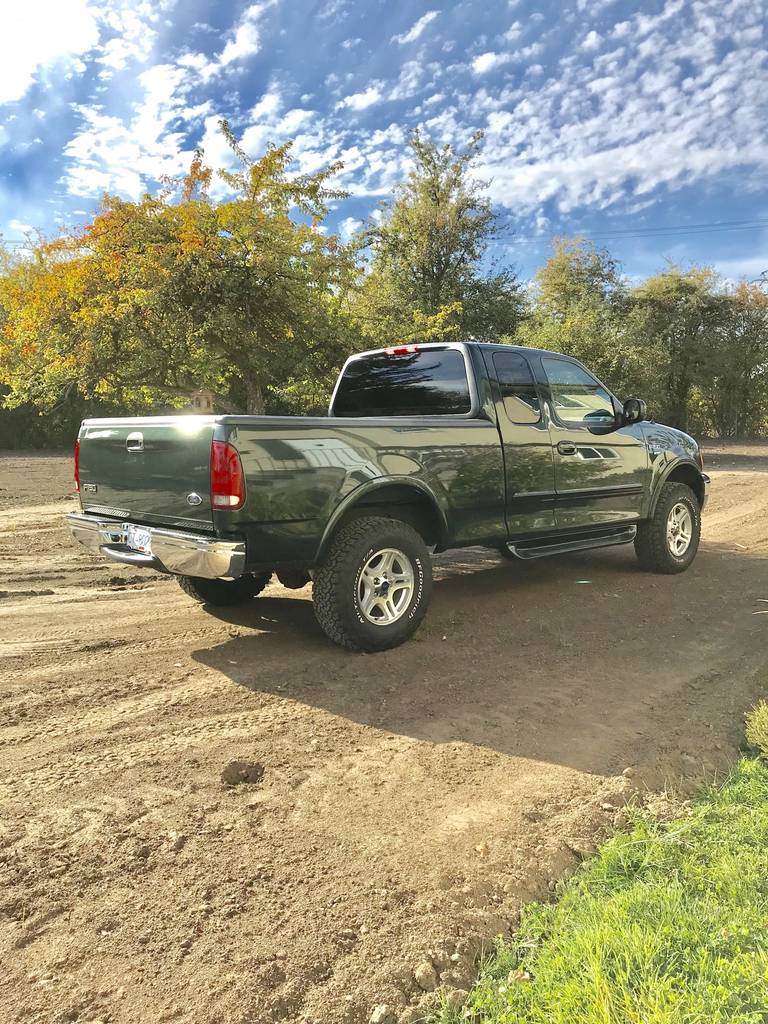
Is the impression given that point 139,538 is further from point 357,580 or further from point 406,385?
point 406,385

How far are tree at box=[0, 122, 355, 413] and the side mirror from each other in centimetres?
848

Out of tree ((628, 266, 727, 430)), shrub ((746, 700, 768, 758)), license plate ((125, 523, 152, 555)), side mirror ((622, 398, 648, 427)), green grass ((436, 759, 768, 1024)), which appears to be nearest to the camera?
green grass ((436, 759, 768, 1024))

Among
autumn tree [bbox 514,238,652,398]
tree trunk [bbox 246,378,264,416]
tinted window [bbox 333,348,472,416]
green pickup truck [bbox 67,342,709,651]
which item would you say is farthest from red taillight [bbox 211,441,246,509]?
autumn tree [bbox 514,238,652,398]

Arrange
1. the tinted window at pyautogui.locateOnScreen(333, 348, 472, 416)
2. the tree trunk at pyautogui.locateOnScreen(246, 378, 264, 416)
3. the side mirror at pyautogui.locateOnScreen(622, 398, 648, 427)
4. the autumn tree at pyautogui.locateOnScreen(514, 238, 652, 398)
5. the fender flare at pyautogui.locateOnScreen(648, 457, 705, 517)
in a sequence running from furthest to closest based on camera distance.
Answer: the autumn tree at pyautogui.locateOnScreen(514, 238, 652, 398)
the tree trunk at pyautogui.locateOnScreen(246, 378, 264, 416)
the fender flare at pyautogui.locateOnScreen(648, 457, 705, 517)
the side mirror at pyautogui.locateOnScreen(622, 398, 648, 427)
the tinted window at pyautogui.locateOnScreen(333, 348, 472, 416)

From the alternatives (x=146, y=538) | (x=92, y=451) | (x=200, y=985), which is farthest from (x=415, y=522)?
(x=200, y=985)

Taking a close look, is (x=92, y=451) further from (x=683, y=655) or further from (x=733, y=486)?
(x=733, y=486)

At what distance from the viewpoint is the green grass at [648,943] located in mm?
1816

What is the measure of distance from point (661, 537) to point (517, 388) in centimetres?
234

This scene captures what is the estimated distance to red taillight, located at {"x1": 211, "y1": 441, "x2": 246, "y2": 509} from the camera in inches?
155

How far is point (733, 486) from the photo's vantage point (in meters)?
14.6

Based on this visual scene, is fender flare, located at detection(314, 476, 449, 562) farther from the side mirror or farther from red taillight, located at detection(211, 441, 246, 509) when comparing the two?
the side mirror

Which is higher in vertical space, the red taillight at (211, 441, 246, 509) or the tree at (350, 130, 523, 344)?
the tree at (350, 130, 523, 344)

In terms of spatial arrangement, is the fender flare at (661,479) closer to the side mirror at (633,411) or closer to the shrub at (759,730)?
the side mirror at (633,411)

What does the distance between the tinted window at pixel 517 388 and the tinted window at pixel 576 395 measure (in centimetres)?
26
